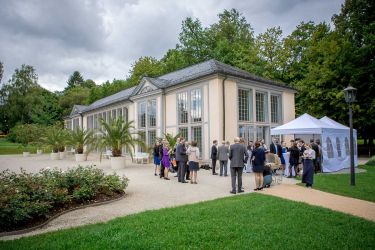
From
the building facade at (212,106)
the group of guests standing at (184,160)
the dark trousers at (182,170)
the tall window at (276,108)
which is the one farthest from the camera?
the tall window at (276,108)

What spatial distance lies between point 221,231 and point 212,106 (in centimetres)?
1353

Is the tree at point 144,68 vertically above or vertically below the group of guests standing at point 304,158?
above

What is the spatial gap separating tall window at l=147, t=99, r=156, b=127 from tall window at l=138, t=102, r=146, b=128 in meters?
0.89

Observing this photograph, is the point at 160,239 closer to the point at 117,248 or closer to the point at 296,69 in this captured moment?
the point at 117,248

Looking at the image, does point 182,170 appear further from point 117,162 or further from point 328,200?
point 117,162

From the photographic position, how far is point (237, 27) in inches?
2005

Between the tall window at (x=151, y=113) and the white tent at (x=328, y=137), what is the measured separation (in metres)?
10.3

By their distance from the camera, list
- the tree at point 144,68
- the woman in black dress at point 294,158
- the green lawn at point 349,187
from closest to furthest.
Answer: the green lawn at point 349,187 < the woman in black dress at point 294,158 < the tree at point 144,68

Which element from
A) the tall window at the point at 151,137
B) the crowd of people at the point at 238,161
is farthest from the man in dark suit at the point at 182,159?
the tall window at the point at 151,137

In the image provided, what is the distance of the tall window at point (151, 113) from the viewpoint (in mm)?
24267

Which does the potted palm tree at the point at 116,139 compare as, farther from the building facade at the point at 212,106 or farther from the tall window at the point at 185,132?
the tall window at the point at 185,132

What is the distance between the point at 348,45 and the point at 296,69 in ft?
24.1

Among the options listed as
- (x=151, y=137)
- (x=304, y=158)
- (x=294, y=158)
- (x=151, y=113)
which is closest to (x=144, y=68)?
(x=151, y=113)

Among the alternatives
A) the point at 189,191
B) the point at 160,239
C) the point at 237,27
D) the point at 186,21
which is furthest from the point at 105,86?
Result: the point at 160,239
